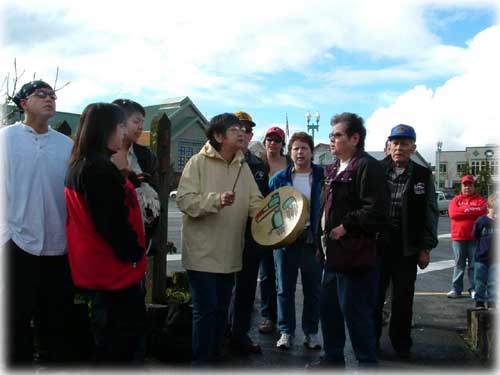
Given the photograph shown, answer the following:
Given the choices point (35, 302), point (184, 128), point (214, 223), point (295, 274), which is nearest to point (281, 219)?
point (214, 223)

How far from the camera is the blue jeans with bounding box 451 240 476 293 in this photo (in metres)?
7.81

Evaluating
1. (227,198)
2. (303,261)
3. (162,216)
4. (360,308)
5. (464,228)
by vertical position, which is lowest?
(360,308)

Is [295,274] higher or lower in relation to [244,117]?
lower

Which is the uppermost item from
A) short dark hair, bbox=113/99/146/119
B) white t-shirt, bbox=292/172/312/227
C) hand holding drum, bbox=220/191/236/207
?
short dark hair, bbox=113/99/146/119

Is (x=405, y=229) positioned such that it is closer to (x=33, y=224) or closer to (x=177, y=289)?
(x=177, y=289)

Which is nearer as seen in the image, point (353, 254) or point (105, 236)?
point (105, 236)

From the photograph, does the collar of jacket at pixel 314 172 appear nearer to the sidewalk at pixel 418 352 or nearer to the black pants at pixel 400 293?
the black pants at pixel 400 293

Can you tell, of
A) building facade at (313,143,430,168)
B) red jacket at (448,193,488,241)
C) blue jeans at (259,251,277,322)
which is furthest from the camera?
building facade at (313,143,430,168)

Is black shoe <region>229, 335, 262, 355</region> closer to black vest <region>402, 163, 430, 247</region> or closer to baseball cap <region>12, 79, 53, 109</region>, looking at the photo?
black vest <region>402, 163, 430, 247</region>

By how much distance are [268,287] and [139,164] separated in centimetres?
231

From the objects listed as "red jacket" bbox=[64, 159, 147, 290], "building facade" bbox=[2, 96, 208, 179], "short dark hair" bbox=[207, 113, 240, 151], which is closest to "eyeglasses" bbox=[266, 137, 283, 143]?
"short dark hair" bbox=[207, 113, 240, 151]

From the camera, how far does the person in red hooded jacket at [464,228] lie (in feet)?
25.8

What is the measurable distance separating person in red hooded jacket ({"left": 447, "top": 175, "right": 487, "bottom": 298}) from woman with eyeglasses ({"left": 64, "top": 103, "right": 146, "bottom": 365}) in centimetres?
566

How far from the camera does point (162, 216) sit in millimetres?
5266
